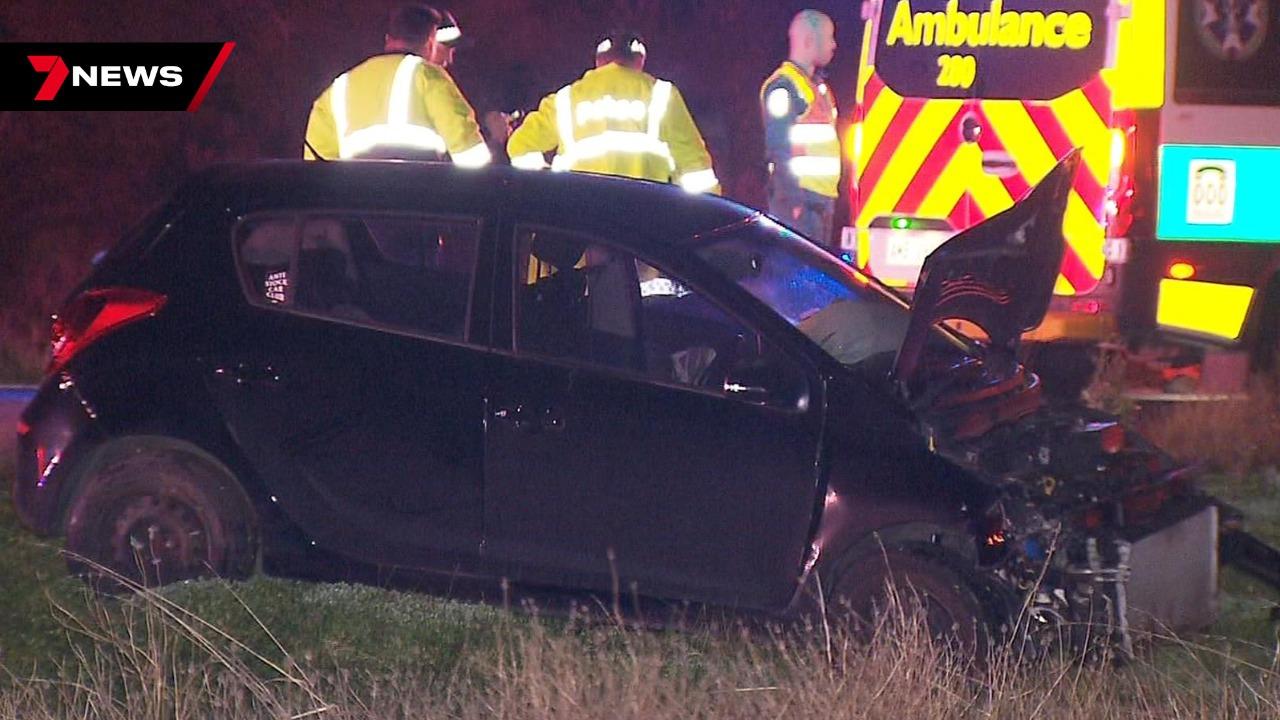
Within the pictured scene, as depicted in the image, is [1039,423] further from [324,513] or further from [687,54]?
[687,54]

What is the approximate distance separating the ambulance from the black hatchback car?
3.30 metres

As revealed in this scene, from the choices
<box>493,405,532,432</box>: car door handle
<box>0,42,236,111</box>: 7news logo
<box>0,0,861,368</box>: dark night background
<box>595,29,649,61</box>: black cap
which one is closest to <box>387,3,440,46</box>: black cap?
<box>595,29,649,61</box>: black cap

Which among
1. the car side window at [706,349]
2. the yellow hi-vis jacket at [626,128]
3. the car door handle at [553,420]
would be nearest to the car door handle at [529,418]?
the car door handle at [553,420]

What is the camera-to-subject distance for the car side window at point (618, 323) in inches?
214

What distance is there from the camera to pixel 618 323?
5574 mm

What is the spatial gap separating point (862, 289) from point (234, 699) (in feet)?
7.65

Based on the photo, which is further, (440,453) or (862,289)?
(862,289)

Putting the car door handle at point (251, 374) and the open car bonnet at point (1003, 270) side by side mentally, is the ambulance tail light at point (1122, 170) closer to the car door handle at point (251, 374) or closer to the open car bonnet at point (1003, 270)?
the open car bonnet at point (1003, 270)

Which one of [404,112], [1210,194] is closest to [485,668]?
[404,112]

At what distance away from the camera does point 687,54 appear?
675 inches

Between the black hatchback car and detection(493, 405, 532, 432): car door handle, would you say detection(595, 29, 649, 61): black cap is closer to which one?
the black hatchback car

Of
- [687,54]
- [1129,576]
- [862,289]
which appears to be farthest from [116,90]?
[1129,576]

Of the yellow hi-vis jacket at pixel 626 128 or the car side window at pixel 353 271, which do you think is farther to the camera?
the yellow hi-vis jacket at pixel 626 128

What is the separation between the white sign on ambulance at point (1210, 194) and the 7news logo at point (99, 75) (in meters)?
8.84
